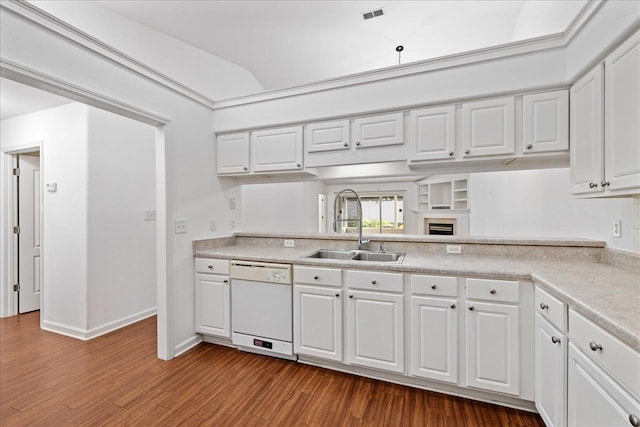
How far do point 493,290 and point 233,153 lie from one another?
2585mm

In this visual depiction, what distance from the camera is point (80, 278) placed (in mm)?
2879

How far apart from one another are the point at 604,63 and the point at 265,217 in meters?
5.87

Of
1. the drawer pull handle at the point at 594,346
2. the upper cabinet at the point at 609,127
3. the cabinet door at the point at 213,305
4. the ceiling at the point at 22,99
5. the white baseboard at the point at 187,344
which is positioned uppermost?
the ceiling at the point at 22,99

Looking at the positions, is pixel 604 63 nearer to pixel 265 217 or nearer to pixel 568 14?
pixel 568 14

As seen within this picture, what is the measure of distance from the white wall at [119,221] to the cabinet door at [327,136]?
7.07ft

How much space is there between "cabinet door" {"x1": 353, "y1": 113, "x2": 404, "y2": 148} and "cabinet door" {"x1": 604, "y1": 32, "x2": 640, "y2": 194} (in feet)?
3.98

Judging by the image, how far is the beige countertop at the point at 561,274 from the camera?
1006 millimetres

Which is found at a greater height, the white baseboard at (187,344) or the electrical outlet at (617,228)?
the electrical outlet at (617,228)

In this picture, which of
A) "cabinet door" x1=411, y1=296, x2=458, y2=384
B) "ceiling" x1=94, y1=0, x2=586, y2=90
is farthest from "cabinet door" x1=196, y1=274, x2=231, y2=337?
"ceiling" x1=94, y1=0, x2=586, y2=90

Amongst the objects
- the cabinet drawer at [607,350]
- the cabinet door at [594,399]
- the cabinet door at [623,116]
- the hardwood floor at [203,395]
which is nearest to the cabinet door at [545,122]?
the cabinet door at [623,116]

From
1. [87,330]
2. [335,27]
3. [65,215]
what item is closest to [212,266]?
[87,330]

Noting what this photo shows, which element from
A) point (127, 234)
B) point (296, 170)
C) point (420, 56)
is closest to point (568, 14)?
point (420, 56)

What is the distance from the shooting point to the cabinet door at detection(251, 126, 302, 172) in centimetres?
267

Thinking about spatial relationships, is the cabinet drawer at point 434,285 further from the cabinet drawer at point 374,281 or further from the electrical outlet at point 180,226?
the electrical outlet at point 180,226
